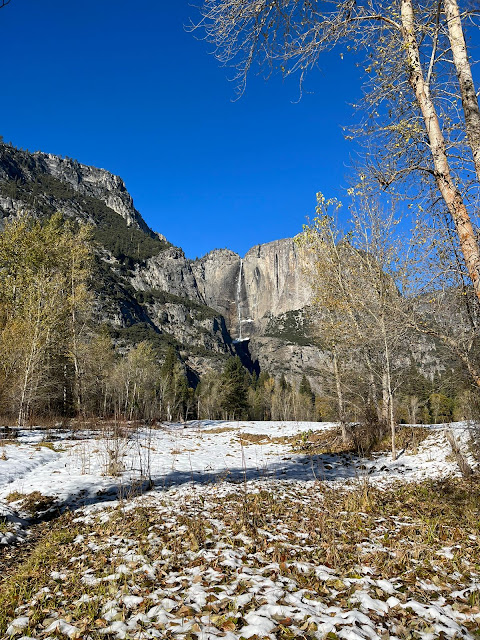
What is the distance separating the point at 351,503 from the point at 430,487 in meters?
2.63

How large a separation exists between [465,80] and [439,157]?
2.99ft

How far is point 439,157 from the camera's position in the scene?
4.59 m

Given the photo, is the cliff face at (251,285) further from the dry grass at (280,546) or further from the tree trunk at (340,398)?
the dry grass at (280,546)

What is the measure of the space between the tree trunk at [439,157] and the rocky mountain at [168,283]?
106m

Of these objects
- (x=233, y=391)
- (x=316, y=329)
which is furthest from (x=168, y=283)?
(x=316, y=329)

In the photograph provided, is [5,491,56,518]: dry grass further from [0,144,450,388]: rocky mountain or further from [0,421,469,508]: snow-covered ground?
[0,144,450,388]: rocky mountain

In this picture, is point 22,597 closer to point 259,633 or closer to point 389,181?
point 259,633

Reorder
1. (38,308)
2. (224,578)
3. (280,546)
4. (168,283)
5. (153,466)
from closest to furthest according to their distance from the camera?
(224,578), (280,546), (153,466), (38,308), (168,283)

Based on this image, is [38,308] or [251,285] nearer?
[38,308]

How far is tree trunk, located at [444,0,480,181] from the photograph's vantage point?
14.3 feet

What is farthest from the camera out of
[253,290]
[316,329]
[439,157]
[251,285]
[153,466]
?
[251,285]

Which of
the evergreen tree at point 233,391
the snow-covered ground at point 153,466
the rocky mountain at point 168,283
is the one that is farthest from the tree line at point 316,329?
the rocky mountain at point 168,283

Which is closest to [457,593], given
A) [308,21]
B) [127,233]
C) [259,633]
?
[259,633]

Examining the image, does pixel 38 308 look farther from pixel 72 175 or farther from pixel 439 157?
pixel 72 175
